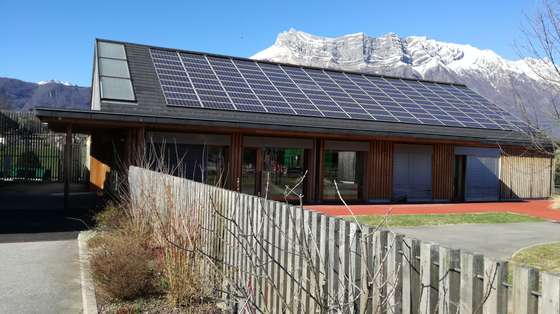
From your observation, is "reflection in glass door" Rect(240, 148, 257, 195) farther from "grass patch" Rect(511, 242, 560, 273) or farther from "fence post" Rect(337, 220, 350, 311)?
"fence post" Rect(337, 220, 350, 311)

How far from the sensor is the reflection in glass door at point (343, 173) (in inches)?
819

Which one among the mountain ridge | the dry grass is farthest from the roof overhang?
the mountain ridge

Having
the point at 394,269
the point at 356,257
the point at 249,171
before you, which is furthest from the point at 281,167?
the point at 394,269

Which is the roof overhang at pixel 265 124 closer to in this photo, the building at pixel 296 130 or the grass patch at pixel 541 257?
the building at pixel 296 130

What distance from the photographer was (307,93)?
22734 millimetres

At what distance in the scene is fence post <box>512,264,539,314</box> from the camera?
2.32m

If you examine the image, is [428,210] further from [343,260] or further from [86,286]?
[343,260]

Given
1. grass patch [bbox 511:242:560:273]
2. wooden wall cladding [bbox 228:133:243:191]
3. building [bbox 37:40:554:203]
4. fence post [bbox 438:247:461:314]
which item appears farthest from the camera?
wooden wall cladding [bbox 228:133:243:191]

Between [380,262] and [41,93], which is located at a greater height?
[41,93]

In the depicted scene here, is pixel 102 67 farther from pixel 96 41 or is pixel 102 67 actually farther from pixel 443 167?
pixel 443 167

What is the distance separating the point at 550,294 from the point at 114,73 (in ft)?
63.6

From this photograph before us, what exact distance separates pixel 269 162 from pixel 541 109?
11688mm

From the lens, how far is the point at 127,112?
52.1ft

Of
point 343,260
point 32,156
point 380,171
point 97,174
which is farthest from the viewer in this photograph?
point 32,156
